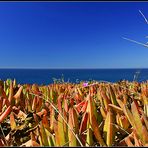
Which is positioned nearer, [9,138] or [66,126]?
[66,126]

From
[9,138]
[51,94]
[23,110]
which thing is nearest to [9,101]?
[23,110]

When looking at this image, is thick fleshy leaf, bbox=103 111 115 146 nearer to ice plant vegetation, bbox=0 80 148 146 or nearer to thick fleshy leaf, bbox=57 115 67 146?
ice plant vegetation, bbox=0 80 148 146

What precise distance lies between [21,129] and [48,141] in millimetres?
251

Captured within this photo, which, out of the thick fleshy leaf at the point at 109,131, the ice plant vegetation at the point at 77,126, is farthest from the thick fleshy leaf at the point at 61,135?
the thick fleshy leaf at the point at 109,131

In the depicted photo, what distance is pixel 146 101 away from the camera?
1.32 metres

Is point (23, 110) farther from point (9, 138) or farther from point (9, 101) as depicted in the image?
point (9, 138)

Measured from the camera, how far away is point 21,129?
3.57ft


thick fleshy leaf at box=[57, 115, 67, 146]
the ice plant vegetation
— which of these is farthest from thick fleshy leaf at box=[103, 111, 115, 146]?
thick fleshy leaf at box=[57, 115, 67, 146]

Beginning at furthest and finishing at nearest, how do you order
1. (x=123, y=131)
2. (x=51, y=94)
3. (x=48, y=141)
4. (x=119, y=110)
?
(x=51, y=94) < (x=119, y=110) < (x=123, y=131) < (x=48, y=141)

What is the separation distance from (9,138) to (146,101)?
0.57 meters

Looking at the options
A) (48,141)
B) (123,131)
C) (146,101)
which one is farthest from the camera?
(146,101)

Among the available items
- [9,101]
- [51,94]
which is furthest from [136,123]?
[51,94]

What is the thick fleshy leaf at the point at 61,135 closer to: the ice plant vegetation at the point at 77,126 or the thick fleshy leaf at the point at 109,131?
the ice plant vegetation at the point at 77,126

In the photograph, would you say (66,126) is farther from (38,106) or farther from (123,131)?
(38,106)
